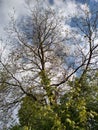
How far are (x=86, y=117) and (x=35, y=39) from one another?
1125 cm

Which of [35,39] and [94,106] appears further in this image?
[35,39]

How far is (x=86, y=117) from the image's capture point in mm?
18859

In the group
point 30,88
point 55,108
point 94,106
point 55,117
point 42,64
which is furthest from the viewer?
point 42,64

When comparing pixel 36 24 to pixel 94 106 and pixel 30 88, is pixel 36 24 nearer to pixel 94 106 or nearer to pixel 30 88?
pixel 30 88

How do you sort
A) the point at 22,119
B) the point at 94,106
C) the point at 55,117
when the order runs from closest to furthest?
the point at 55,117, the point at 94,106, the point at 22,119

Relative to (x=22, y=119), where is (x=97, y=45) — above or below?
above

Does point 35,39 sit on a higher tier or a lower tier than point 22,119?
higher

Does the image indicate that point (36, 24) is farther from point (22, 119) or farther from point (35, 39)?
point (22, 119)

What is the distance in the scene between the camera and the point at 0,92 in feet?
88.3

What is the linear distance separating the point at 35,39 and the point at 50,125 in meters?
11.8

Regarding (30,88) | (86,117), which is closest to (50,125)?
(86,117)

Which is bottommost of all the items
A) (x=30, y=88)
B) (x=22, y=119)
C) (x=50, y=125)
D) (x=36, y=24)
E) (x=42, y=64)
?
(x=50, y=125)

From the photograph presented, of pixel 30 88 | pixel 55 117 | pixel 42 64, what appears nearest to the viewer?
pixel 55 117

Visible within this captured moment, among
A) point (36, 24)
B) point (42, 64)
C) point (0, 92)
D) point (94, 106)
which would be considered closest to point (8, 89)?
point (0, 92)
